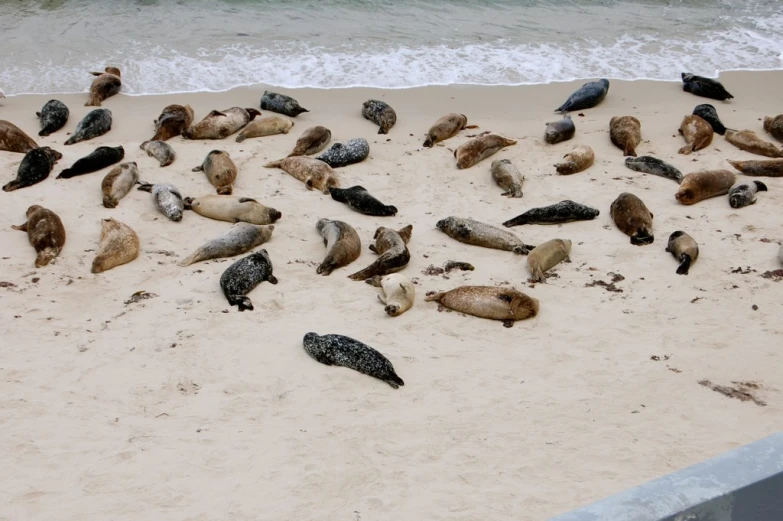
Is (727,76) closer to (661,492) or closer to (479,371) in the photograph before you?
(479,371)

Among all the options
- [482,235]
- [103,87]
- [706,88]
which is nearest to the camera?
[482,235]

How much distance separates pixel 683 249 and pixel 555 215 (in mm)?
1155

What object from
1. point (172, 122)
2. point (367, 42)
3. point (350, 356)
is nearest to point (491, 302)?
point (350, 356)

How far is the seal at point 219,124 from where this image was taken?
26.8 feet

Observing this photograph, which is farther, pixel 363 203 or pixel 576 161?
pixel 576 161

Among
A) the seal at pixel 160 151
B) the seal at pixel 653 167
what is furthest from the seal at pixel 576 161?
the seal at pixel 160 151

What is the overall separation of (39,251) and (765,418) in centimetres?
510

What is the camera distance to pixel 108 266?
5.76 meters

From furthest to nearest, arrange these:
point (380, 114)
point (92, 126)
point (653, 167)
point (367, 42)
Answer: point (367, 42)
point (380, 114)
point (92, 126)
point (653, 167)

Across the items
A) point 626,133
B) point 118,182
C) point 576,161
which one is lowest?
point 118,182

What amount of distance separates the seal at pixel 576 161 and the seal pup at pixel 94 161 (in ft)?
14.3

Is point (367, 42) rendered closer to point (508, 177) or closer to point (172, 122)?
point (172, 122)

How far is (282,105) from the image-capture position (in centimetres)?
877

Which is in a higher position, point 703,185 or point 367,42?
point 367,42
